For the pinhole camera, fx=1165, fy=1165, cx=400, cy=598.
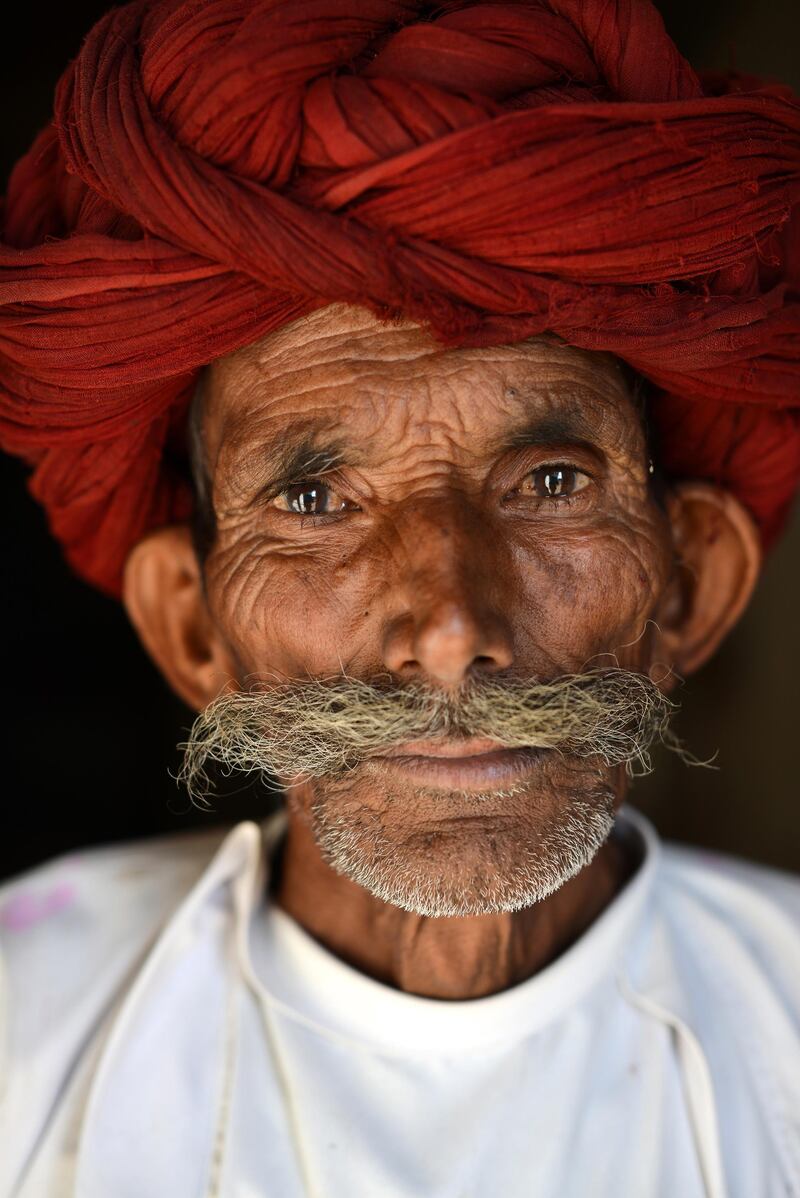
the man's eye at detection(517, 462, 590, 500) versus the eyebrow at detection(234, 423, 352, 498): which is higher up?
the eyebrow at detection(234, 423, 352, 498)

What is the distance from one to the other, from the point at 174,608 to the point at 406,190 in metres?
0.91

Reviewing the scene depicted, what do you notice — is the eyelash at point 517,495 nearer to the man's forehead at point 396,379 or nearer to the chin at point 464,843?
the man's forehead at point 396,379

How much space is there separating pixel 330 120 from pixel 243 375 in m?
A: 0.40

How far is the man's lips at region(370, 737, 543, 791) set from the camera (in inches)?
59.9

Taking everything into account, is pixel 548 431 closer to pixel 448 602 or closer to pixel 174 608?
pixel 448 602

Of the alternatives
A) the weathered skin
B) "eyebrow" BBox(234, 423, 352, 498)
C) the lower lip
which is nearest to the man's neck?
the weathered skin

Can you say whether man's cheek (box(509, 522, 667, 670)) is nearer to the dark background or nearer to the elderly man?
the elderly man

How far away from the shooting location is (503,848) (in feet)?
5.09

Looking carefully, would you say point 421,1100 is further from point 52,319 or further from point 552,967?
point 52,319

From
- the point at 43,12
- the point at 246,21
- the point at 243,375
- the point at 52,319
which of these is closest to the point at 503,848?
the point at 243,375

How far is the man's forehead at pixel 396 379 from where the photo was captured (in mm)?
1565

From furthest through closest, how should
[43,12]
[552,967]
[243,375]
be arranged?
[43,12] → [552,967] → [243,375]

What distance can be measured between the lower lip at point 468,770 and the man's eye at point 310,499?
38 cm

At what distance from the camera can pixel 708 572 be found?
198 centimetres
